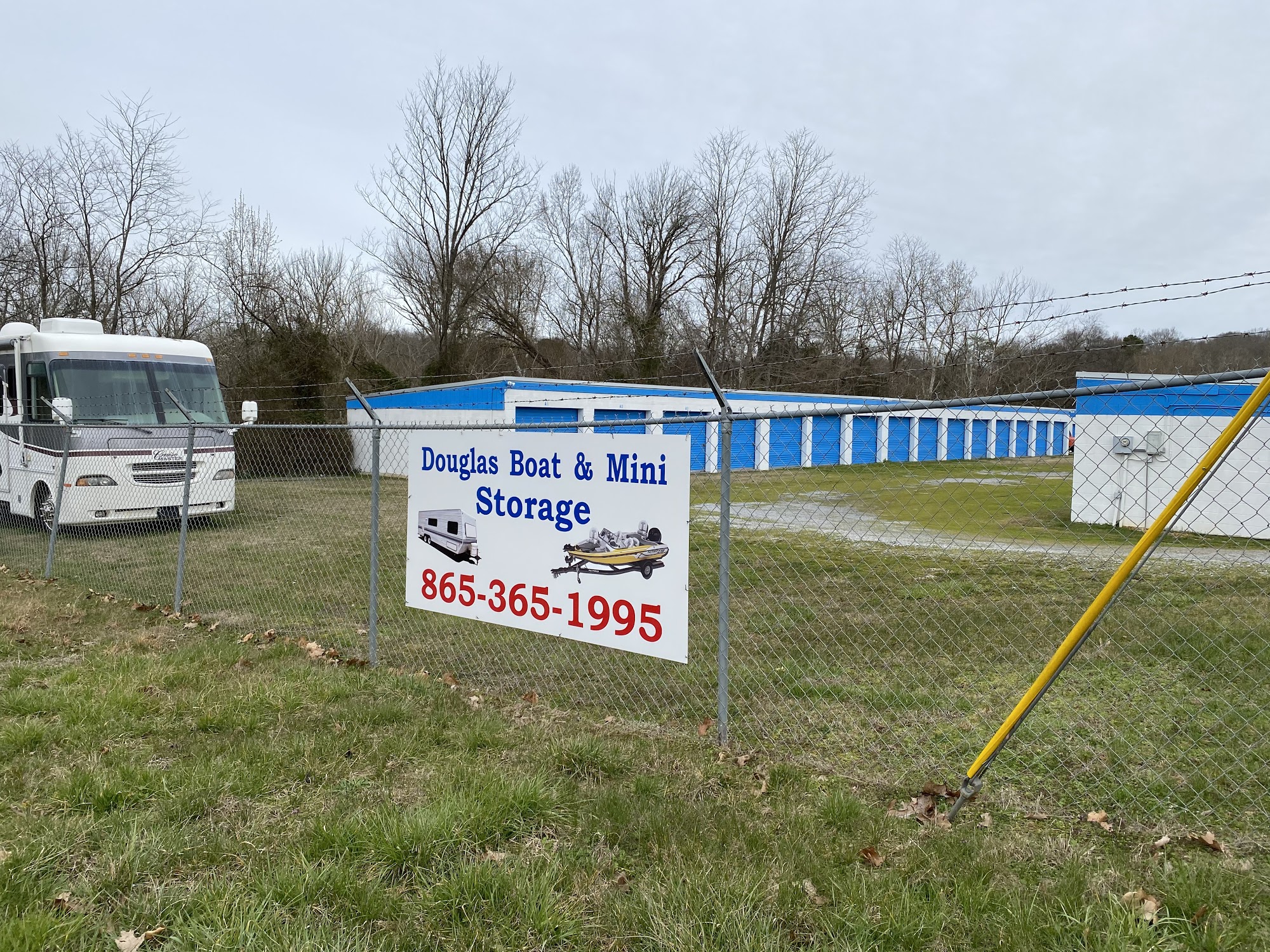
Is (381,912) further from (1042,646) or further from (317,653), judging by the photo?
(1042,646)

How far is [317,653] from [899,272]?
49.7m

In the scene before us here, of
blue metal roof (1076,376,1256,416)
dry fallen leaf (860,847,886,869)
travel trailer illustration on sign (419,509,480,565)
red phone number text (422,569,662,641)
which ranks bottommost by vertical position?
dry fallen leaf (860,847,886,869)

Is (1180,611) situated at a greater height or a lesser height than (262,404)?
lesser

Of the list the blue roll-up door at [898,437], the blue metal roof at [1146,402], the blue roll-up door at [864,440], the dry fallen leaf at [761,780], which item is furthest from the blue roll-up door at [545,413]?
the dry fallen leaf at [761,780]

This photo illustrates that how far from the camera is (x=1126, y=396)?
12.6m

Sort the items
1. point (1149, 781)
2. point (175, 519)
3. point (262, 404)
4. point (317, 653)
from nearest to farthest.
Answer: point (1149, 781) → point (317, 653) → point (175, 519) → point (262, 404)

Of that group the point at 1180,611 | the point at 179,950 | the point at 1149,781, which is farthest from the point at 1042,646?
the point at 179,950

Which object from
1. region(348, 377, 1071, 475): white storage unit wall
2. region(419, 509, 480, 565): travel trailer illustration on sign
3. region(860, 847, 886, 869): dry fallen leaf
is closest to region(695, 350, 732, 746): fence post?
region(860, 847, 886, 869): dry fallen leaf

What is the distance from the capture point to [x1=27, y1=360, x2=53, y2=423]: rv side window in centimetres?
1208

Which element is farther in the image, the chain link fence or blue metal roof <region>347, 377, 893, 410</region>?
blue metal roof <region>347, 377, 893, 410</region>

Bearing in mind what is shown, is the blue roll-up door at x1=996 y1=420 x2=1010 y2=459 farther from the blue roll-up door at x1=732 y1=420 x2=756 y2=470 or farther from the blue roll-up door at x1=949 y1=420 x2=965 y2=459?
the blue roll-up door at x1=732 y1=420 x2=756 y2=470

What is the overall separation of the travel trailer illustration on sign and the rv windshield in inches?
359

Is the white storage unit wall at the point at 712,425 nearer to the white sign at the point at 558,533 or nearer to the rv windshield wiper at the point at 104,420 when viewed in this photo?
the rv windshield wiper at the point at 104,420

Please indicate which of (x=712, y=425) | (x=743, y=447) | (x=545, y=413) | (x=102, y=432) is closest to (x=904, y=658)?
(x=102, y=432)
